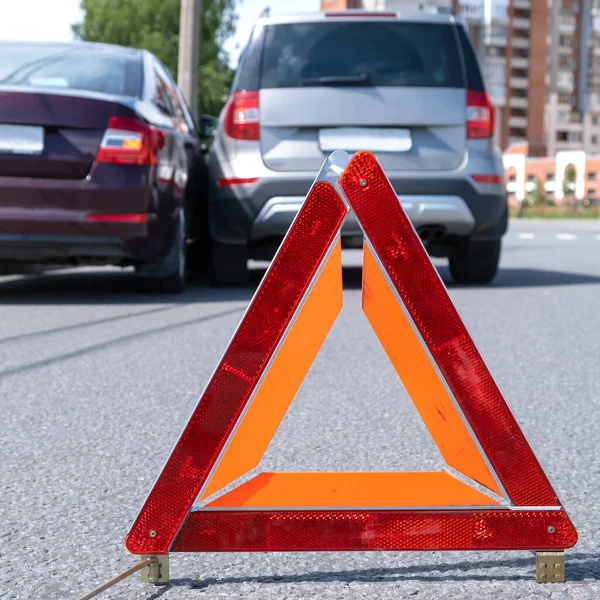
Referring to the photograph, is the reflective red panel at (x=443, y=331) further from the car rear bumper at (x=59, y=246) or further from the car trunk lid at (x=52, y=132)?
the car rear bumper at (x=59, y=246)

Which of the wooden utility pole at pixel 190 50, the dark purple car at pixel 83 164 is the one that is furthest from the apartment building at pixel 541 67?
the dark purple car at pixel 83 164

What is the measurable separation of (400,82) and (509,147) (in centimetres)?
11265

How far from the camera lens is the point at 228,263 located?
9.56 metres

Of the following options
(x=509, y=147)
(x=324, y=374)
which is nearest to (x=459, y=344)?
(x=324, y=374)

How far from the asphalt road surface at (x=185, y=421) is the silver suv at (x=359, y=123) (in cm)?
65

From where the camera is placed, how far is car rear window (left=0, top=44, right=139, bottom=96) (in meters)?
8.10

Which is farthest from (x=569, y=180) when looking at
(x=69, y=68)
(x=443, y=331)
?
(x=443, y=331)

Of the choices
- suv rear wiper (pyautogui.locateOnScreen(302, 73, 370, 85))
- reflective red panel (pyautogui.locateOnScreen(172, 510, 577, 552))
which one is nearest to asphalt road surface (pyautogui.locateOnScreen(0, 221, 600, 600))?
reflective red panel (pyautogui.locateOnScreen(172, 510, 577, 552))

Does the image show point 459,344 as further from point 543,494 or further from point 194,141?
point 194,141

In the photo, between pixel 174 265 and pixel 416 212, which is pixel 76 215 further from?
pixel 416 212

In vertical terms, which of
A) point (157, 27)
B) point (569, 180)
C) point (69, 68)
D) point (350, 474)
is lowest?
point (569, 180)

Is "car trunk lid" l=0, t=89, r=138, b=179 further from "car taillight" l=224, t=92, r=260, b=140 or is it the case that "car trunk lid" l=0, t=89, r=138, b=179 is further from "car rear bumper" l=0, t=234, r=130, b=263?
"car taillight" l=224, t=92, r=260, b=140

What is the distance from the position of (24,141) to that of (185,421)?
13.0 ft

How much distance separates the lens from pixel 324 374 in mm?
5535
